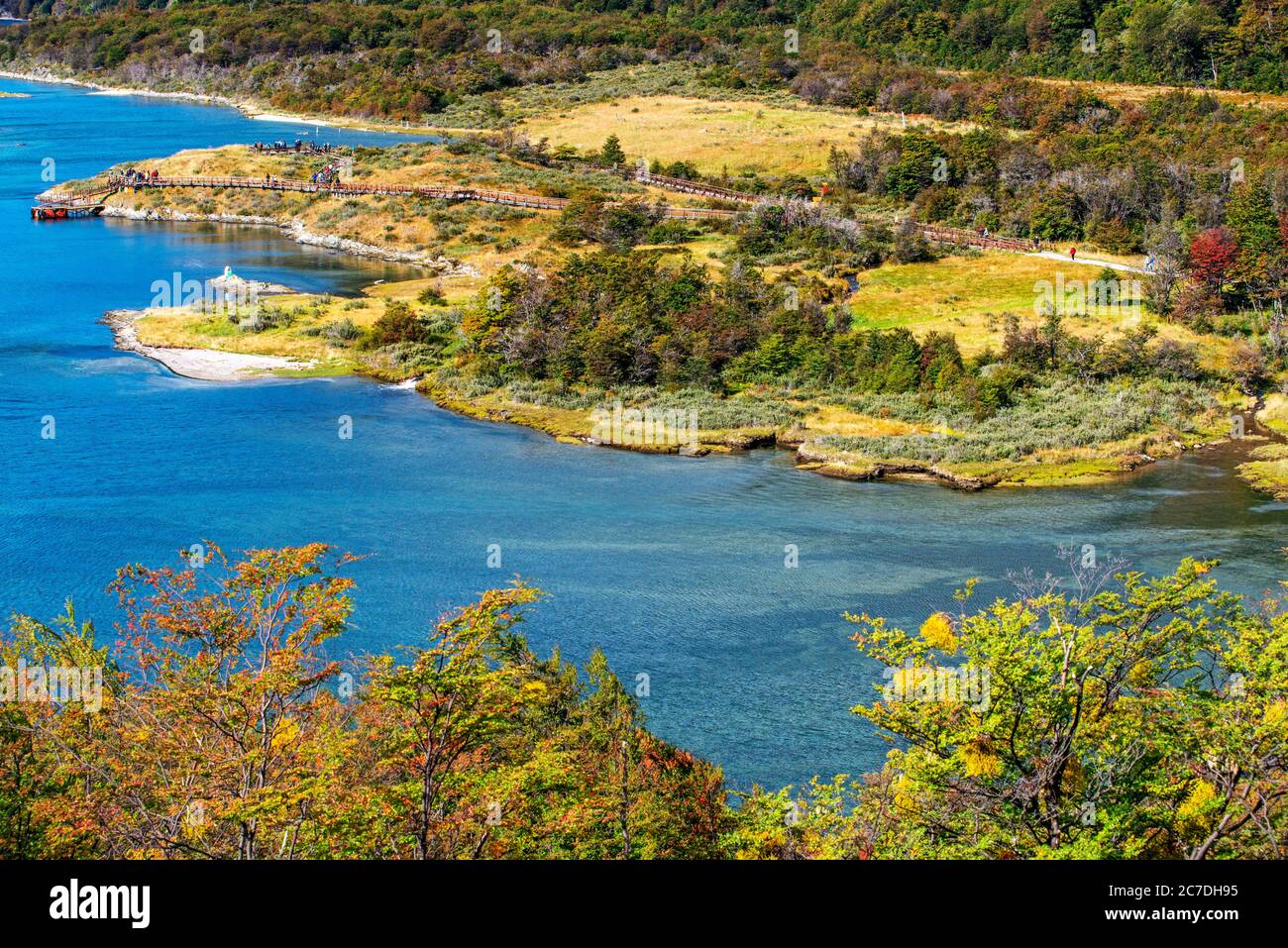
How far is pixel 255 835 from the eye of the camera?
19484mm

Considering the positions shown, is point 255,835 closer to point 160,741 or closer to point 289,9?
point 160,741

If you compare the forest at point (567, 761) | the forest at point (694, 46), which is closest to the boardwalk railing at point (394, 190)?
the forest at point (694, 46)

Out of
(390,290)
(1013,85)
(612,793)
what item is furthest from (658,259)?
(612,793)

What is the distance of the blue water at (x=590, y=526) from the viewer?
38969 mm

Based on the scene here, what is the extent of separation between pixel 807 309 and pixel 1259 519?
26.3 m

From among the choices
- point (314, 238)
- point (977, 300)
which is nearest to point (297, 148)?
point (314, 238)

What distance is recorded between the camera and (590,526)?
49.4 meters

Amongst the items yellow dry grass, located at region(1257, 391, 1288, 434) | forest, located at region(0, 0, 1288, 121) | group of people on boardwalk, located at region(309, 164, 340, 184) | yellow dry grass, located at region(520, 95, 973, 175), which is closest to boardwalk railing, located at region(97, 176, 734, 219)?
group of people on boardwalk, located at region(309, 164, 340, 184)

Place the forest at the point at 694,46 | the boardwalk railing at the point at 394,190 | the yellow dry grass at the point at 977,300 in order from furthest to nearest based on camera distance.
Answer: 1. the forest at the point at 694,46
2. the boardwalk railing at the point at 394,190
3. the yellow dry grass at the point at 977,300

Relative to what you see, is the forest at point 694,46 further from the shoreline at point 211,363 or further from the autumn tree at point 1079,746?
the autumn tree at point 1079,746

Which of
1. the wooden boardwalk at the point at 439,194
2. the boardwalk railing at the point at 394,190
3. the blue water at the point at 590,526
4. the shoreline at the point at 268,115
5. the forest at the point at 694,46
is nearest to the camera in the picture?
the blue water at the point at 590,526

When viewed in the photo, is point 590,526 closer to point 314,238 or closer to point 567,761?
point 567,761

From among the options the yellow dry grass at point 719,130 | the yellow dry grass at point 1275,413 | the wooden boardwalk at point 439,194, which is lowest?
the yellow dry grass at point 1275,413

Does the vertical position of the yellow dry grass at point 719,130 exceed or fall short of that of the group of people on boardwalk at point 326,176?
it exceeds it
